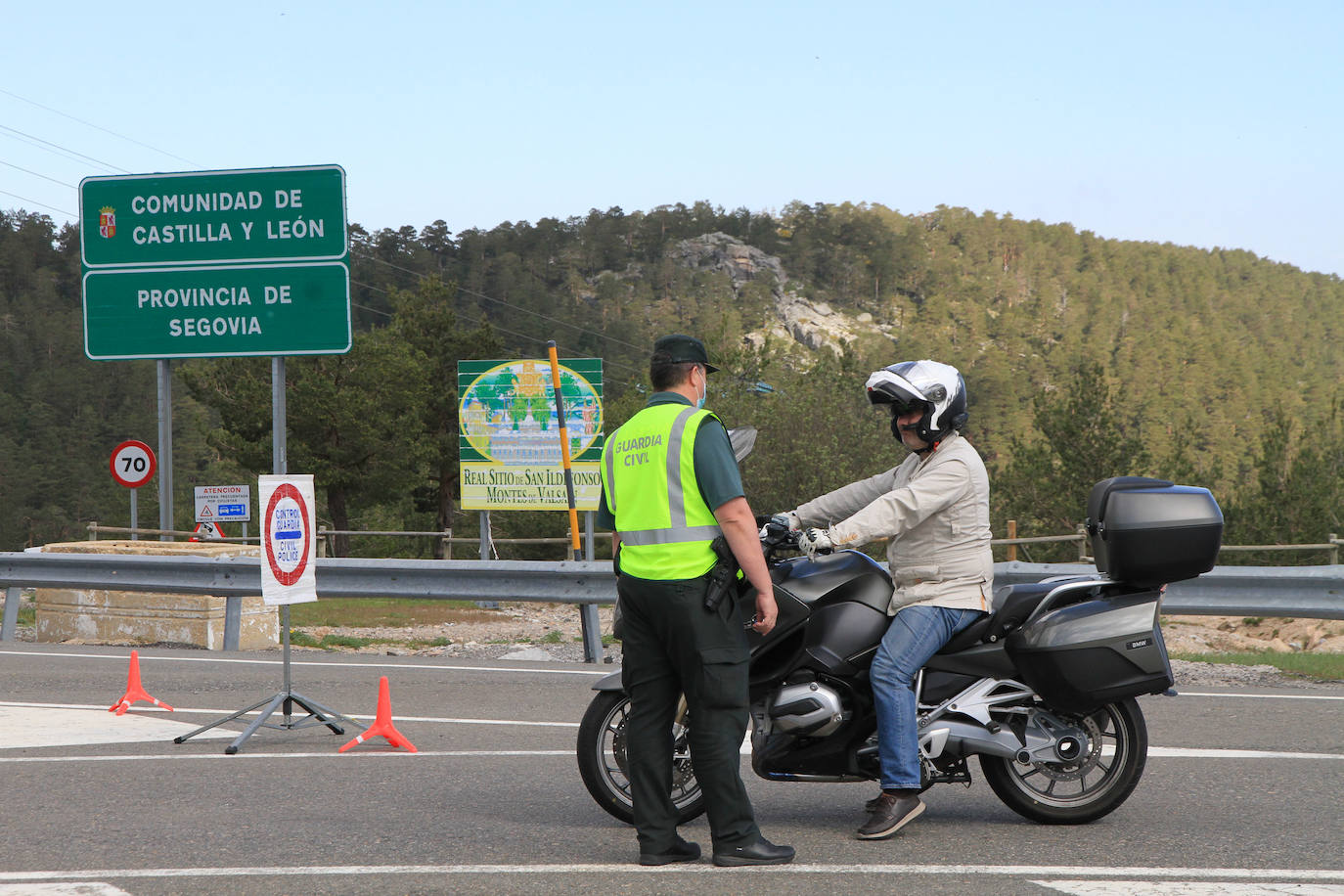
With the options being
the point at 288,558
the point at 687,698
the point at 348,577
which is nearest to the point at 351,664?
the point at 348,577

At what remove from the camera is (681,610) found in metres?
4.80

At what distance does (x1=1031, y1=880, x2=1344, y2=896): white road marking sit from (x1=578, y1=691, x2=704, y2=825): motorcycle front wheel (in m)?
1.42

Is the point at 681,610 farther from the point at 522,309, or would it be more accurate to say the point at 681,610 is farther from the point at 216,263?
the point at 522,309

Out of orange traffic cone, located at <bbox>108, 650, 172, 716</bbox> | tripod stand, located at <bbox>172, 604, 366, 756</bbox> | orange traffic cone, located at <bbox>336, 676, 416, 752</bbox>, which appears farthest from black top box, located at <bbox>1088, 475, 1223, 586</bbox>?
orange traffic cone, located at <bbox>108, 650, 172, 716</bbox>

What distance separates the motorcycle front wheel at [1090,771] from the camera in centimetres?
549

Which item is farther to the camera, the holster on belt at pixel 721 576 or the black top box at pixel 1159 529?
the black top box at pixel 1159 529

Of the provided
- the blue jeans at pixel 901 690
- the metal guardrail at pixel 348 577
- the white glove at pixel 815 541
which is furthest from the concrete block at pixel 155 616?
the white glove at pixel 815 541

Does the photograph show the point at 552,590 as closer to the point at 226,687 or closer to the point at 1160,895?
the point at 226,687

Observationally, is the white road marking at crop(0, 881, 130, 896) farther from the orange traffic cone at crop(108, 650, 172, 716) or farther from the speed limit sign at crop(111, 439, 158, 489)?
the speed limit sign at crop(111, 439, 158, 489)

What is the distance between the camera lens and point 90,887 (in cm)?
462

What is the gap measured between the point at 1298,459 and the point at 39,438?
3190 inches

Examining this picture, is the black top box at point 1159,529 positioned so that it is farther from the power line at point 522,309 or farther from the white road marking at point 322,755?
the power line at point 522,309

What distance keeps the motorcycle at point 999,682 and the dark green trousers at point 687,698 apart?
392 mm

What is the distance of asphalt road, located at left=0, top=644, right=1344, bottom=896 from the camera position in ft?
15.5
